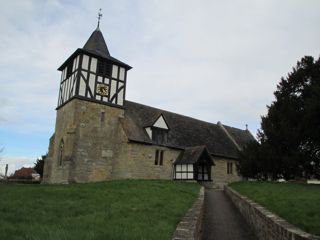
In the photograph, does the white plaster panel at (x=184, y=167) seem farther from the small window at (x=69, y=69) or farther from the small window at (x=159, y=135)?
the small window at (x=69, y=69)

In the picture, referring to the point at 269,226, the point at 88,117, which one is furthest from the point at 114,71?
the point at 269,226

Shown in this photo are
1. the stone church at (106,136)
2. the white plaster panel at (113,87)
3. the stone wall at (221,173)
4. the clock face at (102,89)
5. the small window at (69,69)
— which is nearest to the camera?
the stone church at (106,136)

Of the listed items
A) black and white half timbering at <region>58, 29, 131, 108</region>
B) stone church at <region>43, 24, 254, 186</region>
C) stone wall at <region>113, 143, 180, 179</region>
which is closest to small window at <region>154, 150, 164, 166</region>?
stone church at <region>43, 24, 254, 186</region>

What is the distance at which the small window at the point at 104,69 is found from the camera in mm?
28325

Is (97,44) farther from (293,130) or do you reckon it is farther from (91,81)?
(293,130)

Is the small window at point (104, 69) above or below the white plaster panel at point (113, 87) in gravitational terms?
above

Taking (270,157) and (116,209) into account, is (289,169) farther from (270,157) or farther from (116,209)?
(116,209)

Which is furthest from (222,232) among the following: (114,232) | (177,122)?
(177,122)

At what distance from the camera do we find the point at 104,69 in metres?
28.6

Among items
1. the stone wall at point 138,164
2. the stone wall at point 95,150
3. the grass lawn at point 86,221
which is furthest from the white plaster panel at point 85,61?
the grass lawn at point 86,221

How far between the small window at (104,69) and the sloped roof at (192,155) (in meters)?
10.4

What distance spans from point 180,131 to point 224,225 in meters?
21.8

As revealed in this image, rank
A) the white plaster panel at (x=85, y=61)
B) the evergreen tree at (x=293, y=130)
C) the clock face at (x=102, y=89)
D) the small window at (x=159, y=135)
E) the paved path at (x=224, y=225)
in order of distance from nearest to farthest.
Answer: the paved path at (x=224, y=225), the evergreen tree at (x=293, y=130), the white plaster panel at (x=85, y=61), the clock face at (x=102, y=89), the small window at (x=159, y=135)

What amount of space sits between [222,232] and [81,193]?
6888 mm
